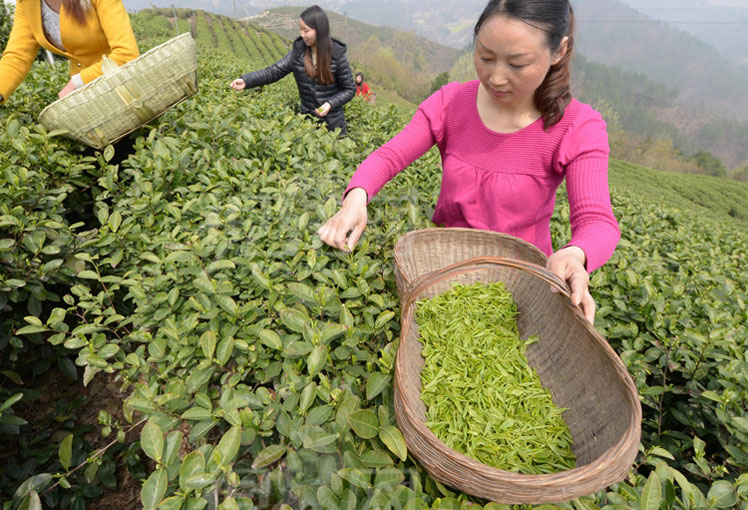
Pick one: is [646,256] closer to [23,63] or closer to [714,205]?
[23,63]

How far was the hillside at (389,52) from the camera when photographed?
55.1m

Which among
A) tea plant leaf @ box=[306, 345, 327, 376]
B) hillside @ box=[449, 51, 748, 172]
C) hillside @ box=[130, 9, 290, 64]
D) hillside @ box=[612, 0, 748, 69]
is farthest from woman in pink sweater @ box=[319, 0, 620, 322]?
hillside @ box=[612, 0, 748, 69]

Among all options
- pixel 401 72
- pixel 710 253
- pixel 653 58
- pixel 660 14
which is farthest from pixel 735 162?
pixel 660 14

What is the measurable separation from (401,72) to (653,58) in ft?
350

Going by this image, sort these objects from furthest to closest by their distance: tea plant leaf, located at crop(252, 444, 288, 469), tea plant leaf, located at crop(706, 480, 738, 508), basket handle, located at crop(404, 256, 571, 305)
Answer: basket handle, located at crop(404, 256, 571, 305) → tea plant leaf, located at crop(706, 480, 738, 508) → tea plant leaf, located at crop(252, 444, 288, 469)

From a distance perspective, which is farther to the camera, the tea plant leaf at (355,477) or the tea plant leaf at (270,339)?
the tea plant leaf at (270,339)

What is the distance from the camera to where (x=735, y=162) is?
2552 inches

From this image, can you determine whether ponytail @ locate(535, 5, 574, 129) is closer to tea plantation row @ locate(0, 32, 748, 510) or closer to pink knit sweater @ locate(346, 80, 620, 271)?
pink knit sweater @ locate(346, 80, 620, 271)

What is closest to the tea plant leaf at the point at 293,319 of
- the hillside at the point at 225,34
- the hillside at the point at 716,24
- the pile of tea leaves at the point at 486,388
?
the pile of tea leaves at the point at 486,388

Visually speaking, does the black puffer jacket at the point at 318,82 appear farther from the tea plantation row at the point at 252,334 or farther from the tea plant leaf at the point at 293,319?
the tea plant leaf at the point at 293,319

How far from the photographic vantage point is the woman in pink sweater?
1.39 meters

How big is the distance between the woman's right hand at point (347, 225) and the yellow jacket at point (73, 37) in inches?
72.8

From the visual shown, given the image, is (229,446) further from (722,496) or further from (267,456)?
(722,496)

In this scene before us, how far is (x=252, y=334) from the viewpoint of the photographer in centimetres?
129
